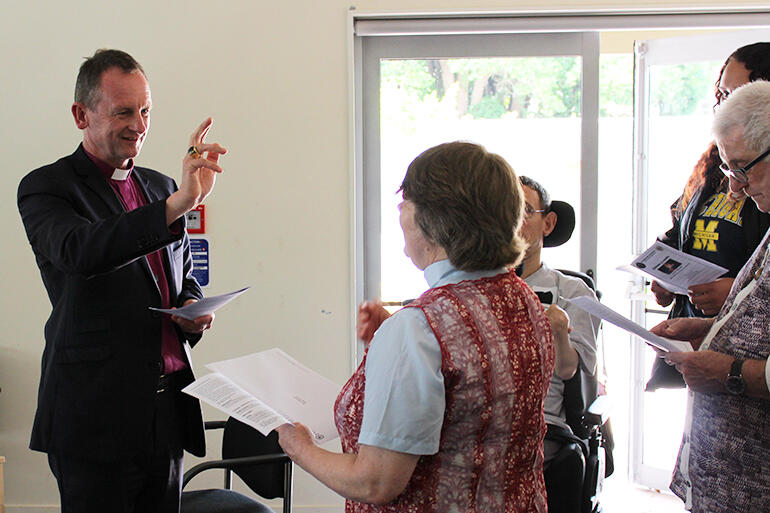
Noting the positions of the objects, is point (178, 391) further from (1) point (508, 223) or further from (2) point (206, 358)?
(2) point (206, 358)

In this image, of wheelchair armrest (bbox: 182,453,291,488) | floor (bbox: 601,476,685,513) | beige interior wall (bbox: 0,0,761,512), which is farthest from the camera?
floor (bbox: 601,476,685,513)

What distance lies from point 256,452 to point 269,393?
83 centimetres

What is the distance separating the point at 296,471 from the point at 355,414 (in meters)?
2.18

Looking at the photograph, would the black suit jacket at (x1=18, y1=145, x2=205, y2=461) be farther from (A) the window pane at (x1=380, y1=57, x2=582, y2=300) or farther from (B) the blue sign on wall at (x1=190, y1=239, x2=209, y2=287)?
(A) the window pane at (x1=380, y1=57, x2=582, y2=300)

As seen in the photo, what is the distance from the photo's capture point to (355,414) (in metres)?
1.23

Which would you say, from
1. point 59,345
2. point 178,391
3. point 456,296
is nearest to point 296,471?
point 178,391

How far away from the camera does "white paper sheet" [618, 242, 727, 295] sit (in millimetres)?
1829

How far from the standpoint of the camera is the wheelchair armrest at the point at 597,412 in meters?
2.17

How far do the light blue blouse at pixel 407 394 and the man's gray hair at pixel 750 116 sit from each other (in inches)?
37.3

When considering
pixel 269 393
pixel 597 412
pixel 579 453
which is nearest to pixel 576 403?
pixel 597 412

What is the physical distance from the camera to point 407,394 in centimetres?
113

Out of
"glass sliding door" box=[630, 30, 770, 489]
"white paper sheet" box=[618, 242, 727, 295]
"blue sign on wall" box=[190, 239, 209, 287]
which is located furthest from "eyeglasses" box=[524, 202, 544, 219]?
"blue sign on wall" box=[190, 239, 209, 287]

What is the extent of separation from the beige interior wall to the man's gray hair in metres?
1.66

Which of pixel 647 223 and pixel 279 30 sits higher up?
pixel 279 30
